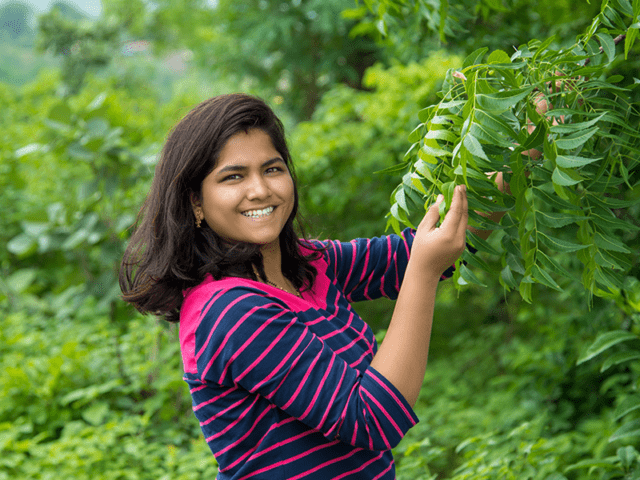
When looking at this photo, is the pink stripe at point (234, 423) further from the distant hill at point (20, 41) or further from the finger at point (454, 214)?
the distant hill at point (20, 41)

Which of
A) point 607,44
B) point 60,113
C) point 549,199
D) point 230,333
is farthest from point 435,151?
point 60,113

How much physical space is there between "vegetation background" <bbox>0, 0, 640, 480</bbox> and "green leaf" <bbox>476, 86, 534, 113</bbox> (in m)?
0.10

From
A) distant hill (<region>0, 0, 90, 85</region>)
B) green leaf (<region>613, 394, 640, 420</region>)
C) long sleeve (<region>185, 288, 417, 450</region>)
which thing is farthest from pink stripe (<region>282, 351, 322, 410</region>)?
distant hill (<region>0, 0, 90, 85</region>)

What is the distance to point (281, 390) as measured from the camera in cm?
111

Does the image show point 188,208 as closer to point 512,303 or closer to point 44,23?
point 512,303

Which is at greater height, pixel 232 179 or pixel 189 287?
pixel 232 179

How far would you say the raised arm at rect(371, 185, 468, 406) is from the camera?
3.58 feet

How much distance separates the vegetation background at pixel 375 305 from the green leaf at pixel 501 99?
0.10 metres

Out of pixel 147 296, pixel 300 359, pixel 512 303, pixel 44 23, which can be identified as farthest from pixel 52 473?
pixel 44 23

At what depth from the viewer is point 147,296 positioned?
54.8 inches

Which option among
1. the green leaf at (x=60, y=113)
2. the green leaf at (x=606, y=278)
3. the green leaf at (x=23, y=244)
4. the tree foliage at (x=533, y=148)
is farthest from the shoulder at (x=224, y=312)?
the green leaf at (x=23, y=244)

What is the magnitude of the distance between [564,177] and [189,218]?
2.66ft

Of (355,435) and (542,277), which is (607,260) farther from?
(355,435)

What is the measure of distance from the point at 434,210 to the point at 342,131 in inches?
118
